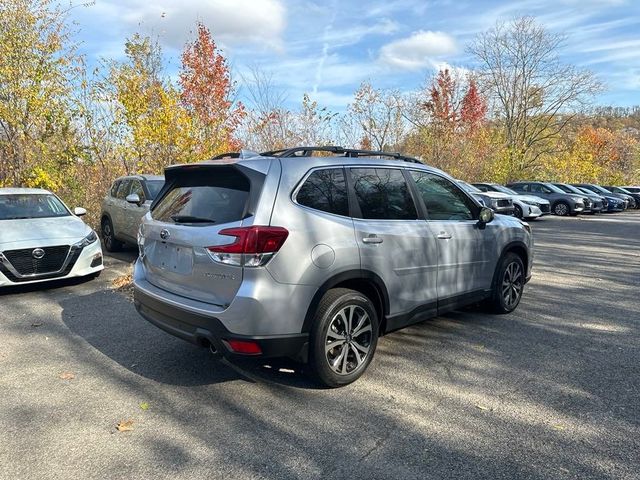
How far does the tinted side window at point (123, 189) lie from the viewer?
31.3 ft

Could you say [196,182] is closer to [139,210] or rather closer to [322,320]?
[322,320]

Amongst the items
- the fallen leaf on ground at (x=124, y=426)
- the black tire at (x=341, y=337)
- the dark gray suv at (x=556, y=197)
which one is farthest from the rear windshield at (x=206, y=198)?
the dark gray suv at (x=556, y=197)

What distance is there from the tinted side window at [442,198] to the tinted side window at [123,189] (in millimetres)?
7124

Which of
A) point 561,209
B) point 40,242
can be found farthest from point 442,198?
point 561,209

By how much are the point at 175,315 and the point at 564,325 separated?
13.9 ft

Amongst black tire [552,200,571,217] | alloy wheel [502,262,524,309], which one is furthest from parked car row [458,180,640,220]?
alloy wheel [502,262,524,309]

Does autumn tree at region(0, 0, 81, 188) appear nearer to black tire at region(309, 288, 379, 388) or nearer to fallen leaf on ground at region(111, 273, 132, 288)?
fallen leaf on ground at region(111, 273, 132, 288)

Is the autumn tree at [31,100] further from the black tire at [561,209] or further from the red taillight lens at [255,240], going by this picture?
the black tire at [561,209]

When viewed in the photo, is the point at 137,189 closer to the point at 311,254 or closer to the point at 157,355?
the point at 157,355

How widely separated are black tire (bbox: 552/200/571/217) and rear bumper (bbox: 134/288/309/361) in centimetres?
2336

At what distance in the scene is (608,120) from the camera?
51875mm

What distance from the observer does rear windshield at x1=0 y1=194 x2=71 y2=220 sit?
7.24 m

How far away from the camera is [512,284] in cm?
550

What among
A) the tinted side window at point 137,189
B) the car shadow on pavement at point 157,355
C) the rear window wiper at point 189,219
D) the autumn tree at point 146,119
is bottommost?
the car shadow on pavement at point 157,355
